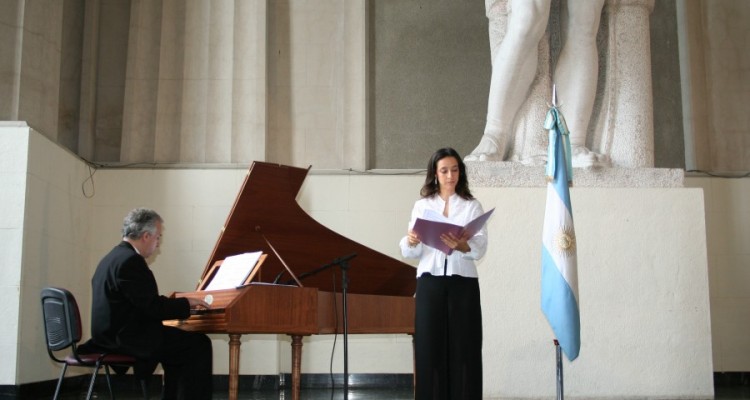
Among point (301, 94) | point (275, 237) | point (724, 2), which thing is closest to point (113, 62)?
point (301, 94)

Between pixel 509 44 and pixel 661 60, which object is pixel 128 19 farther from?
pixel 661 60

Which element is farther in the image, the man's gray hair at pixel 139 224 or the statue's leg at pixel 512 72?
the statue's leg at pixel 512 72

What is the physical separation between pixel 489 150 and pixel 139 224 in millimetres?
2377

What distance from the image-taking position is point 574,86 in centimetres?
546

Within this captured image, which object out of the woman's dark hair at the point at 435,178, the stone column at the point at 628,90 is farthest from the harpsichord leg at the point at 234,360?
the stone column at the point at 628,90

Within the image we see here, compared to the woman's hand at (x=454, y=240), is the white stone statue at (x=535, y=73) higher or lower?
higher

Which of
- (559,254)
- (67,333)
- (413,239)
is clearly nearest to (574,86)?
(559,254)

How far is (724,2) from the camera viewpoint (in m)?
7.45

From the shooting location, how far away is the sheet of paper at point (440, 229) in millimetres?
3217

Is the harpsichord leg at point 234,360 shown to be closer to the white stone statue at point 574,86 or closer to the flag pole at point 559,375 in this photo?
the flag pole at point 559,375

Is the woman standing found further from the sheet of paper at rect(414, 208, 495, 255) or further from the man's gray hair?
the man's gray hair

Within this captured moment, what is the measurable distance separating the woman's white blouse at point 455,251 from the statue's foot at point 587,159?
6.35ft

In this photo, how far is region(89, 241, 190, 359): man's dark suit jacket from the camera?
3773 mm

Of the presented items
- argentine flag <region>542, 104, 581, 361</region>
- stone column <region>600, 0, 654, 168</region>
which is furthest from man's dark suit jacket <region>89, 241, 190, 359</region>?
stone column <region>600, 0, 654, 168</region>
